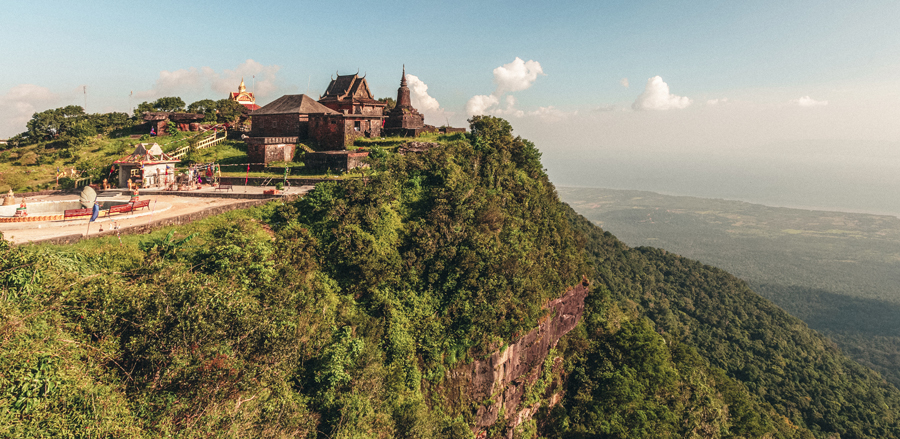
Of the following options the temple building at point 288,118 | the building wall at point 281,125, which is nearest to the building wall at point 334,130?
the temple building at point 288,118

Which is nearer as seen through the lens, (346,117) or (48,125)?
(346,117)

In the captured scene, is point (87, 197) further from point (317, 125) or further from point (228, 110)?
point (228, 110)

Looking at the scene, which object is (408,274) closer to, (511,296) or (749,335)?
(511,296)

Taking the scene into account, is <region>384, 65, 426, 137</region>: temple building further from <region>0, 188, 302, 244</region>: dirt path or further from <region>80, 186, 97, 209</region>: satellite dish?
<region>80, 186, 97, 209</region>: satellite dish

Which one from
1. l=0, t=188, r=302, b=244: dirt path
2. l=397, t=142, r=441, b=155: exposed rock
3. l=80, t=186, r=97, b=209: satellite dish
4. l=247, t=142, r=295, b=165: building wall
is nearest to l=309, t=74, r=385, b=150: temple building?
l=247, t=142, r=295, b=165: building wall

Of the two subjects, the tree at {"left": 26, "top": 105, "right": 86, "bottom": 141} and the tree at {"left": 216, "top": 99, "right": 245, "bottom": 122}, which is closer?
the tree at {"left": 26, "top": 105, "right": 86, "bottom": 141}

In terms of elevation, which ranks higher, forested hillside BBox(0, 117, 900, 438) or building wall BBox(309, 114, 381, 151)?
building wall BBox(309, 114, 381, 151)

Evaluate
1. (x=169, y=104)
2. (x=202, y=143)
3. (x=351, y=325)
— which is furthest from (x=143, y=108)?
(x=351, y=325)
